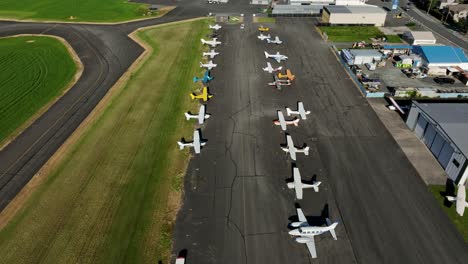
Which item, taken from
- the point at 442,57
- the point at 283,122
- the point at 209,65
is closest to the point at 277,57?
the point at 209,65

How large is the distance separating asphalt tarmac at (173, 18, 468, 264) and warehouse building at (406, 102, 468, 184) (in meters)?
5.18

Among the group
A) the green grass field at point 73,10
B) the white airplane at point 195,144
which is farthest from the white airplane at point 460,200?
the green grass field at point 73,10

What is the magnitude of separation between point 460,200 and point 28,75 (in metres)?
93.4

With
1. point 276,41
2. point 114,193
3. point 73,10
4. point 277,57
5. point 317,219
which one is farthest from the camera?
point 73,10

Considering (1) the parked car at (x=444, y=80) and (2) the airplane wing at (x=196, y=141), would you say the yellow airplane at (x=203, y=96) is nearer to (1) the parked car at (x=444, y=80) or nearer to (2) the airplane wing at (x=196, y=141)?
(2) the airplane wing at (x=196, y=141)

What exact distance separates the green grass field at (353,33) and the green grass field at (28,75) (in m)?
80.4

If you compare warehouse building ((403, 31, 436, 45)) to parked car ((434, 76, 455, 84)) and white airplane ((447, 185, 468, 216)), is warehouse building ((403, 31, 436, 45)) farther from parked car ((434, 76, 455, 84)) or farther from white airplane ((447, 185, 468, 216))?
white airplane ((447, 185, 468, 216))

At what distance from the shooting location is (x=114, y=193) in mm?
44656

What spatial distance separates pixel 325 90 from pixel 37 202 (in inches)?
2369

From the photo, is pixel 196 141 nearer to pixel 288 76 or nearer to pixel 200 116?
pixel 200 116

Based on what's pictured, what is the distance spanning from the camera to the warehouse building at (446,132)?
1776 inches

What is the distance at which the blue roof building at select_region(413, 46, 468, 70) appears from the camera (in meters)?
76.8

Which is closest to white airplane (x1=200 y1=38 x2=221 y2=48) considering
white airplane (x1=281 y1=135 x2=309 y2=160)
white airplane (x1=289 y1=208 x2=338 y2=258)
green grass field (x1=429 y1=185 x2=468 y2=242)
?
white airplane (x1=281 y1=135 x2=309 y2=160)

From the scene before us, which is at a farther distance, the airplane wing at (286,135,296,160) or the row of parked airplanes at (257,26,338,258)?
the airplane wing at (286,135,296,160)
